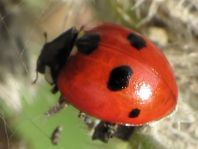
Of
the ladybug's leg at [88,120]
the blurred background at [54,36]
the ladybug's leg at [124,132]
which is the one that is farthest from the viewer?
the ladybug's leg at [124,132]

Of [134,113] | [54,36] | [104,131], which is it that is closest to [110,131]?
[104,131]

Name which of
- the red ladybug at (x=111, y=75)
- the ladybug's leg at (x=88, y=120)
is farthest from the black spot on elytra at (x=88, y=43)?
the ladybug's leg at (x=88, y=120)

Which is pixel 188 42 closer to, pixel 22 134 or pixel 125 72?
pixel 125 72

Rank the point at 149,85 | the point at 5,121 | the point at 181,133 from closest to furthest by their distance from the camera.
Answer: the point at 5,121 → the point at 149,85 → the point at 181,133

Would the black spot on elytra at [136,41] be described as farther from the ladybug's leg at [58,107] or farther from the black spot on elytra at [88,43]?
the ladybug's leg at [58,107]

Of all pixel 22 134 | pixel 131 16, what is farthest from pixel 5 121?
pixel 131 16

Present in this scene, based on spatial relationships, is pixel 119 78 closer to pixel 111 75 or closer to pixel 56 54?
pixel 111 75

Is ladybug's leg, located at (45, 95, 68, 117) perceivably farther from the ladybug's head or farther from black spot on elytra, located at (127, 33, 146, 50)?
black spot on elytra, located at (127, 33, 146, 50)
